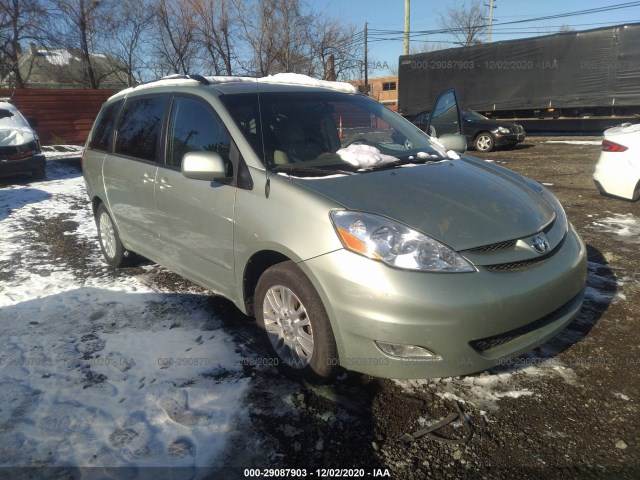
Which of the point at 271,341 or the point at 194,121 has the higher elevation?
the point at 194,121

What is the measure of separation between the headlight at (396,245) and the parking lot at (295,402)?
32.1 inches

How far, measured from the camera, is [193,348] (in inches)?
125

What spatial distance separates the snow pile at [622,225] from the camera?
521 centimetres

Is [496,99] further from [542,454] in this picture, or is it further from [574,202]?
[542,454]

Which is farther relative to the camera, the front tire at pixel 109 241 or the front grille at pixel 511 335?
the front tire at pixel 109 241

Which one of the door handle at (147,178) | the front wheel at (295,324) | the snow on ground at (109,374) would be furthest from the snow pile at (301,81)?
the snow on ground at (109,374)

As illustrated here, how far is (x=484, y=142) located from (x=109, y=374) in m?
13.4

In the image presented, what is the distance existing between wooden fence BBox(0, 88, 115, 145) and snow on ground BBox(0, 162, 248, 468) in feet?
53.9

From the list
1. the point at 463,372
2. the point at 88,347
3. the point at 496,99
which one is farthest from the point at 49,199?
the point at 496,99

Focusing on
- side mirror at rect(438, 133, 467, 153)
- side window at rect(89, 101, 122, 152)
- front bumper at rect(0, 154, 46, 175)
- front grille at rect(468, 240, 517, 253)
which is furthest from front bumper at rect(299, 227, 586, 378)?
front bumper at rect(0, 154, 46, 175)

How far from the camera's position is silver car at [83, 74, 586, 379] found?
2.27m

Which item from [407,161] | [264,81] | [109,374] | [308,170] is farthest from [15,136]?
[407,161]

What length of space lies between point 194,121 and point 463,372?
248 cm

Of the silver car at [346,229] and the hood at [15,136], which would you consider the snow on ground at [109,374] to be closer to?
the silver car at [346,229]
